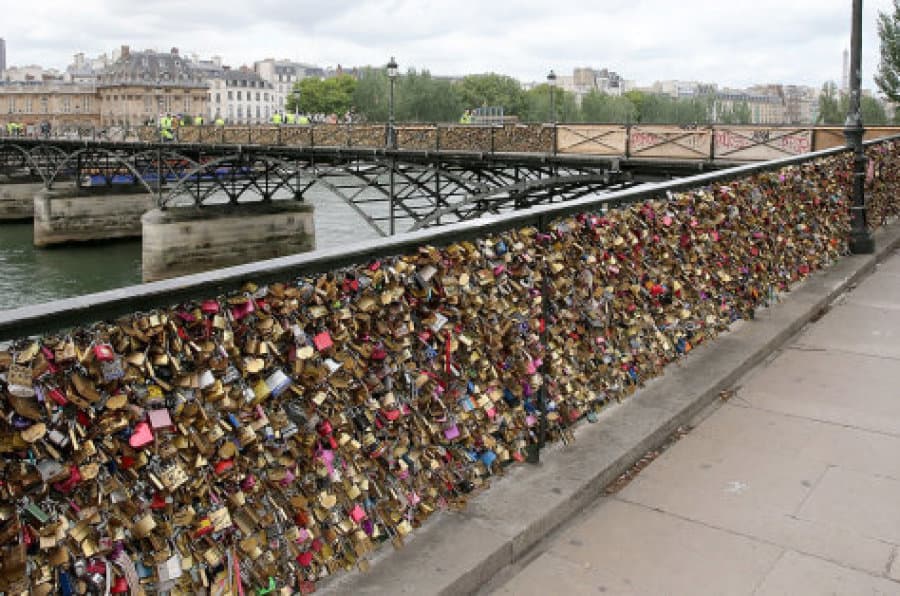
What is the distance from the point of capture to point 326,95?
154750 millimetres

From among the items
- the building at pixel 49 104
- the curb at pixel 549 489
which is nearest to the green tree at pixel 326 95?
the building at pixel 49 104

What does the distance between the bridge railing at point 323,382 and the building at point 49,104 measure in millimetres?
155157

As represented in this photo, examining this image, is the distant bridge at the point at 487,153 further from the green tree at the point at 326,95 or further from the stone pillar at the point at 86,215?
the green tree at the point at 326,95

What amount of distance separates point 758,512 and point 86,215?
166 feet

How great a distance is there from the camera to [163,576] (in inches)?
95.2

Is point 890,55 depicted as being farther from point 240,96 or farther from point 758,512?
point 240,96

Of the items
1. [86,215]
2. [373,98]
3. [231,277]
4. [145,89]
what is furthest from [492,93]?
[231,277]

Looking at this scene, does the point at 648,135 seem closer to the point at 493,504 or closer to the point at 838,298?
the point at 838,298

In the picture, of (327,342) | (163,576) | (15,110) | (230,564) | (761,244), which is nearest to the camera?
(163,576)

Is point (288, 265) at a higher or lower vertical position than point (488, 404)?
higher

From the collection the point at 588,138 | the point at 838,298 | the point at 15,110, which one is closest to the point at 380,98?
the point at 15,110

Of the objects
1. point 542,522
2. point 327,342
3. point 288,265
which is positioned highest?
point 288,265

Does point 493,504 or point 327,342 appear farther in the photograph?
point 493,504

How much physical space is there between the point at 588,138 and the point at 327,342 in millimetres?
22129
